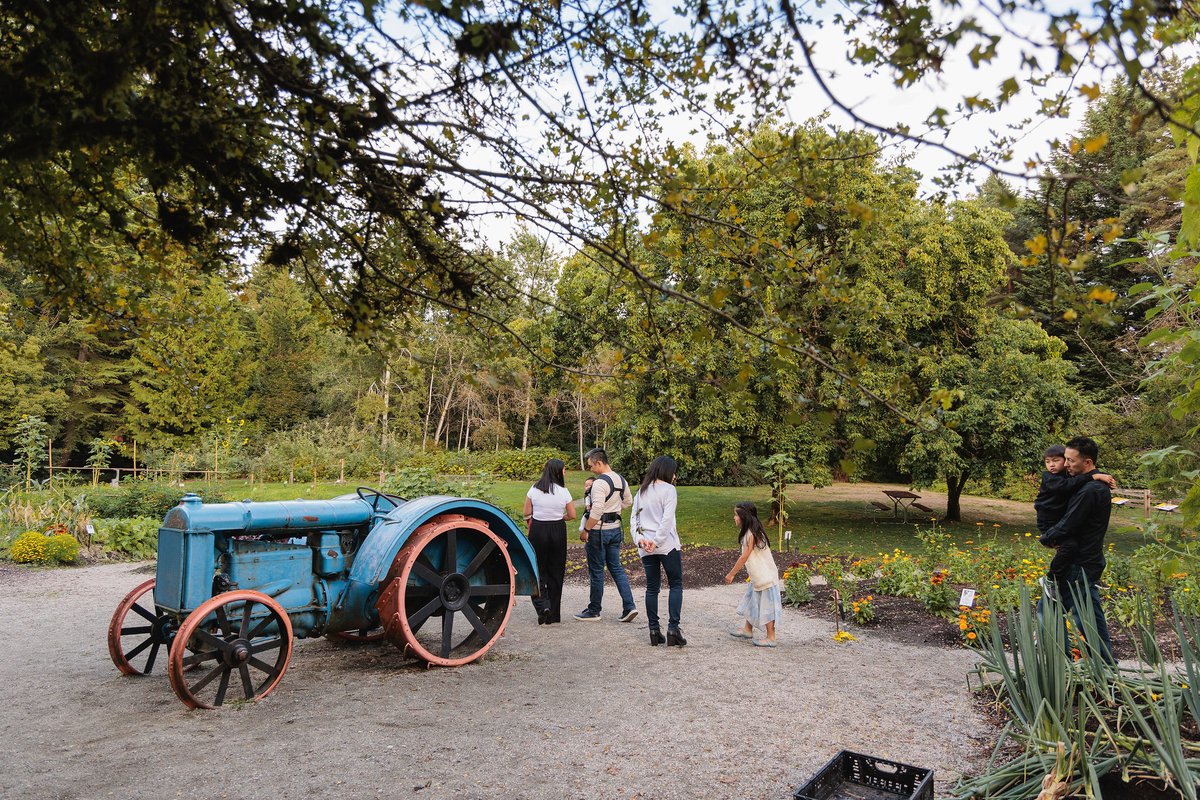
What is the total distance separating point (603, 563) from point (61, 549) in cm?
826

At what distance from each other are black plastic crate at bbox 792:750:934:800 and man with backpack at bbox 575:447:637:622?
13.8ft

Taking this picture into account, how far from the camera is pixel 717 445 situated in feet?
53.4

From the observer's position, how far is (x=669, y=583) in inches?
269

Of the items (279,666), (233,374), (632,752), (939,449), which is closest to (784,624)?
(632,752)

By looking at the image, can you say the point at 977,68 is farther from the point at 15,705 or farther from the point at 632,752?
the point at 15,705

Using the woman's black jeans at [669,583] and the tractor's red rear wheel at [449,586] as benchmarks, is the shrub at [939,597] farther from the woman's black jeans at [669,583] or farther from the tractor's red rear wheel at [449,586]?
the tractor's red rear wheel at [449,586]

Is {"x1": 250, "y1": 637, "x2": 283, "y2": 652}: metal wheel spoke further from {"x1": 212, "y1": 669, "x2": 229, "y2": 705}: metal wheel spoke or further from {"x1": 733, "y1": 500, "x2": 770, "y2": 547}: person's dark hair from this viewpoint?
{"x1": 733, "y1": 500, "x2": 770, "y2": 547}: person's dark hair

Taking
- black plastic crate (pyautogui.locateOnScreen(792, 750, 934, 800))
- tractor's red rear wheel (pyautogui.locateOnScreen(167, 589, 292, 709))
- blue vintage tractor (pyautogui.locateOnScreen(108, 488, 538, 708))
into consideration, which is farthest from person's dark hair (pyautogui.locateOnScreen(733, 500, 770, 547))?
tractor's red rear wheel (pyautogui.locateOnScreen(167, 589, 292, 709))

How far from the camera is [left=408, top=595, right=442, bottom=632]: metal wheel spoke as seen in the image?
5.83 m

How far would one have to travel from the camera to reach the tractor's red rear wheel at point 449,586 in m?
5.69

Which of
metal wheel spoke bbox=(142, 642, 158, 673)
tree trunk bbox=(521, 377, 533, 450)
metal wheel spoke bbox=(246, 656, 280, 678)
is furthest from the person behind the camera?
tree trunk bbox=(521, 377, 533, 450)

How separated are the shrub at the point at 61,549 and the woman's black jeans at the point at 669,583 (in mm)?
9056

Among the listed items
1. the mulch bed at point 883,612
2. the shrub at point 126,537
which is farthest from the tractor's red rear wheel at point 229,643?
the shrub at point 126,537

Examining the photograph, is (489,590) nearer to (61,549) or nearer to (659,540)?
(659,540)
